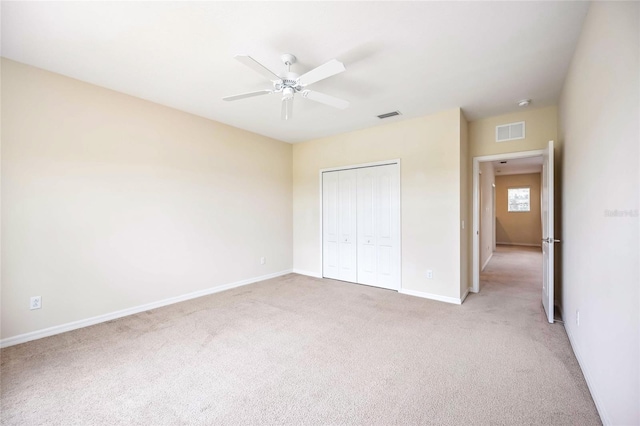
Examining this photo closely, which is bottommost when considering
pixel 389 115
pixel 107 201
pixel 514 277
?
pixel 514 277

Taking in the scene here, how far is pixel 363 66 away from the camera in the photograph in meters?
2.62

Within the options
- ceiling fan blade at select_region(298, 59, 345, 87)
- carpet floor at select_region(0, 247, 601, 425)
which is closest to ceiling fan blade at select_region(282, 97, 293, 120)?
ceiling fan blade at select_region(298, 59, 345, 87)

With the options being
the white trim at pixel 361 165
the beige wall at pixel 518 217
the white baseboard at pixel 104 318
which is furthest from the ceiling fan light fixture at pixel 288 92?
the beige wall at pixel 518 217

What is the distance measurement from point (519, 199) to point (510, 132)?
7601mm

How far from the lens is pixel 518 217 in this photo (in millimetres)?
9930

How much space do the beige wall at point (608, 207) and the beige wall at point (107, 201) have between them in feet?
13.6

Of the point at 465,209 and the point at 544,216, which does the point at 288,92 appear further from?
the point at 544,216

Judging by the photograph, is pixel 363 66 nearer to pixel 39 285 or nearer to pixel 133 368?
pixel 133 368

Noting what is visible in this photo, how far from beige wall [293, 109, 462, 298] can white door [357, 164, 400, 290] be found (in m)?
0.16

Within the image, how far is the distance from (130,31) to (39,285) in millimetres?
2546

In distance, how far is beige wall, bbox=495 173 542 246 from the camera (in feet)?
31.3

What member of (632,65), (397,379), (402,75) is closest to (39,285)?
(397,379)

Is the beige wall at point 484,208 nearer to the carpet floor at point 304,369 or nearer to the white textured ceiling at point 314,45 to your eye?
the carpet floor at point 304,369

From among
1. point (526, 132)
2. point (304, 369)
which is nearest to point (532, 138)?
point (526, 132)
